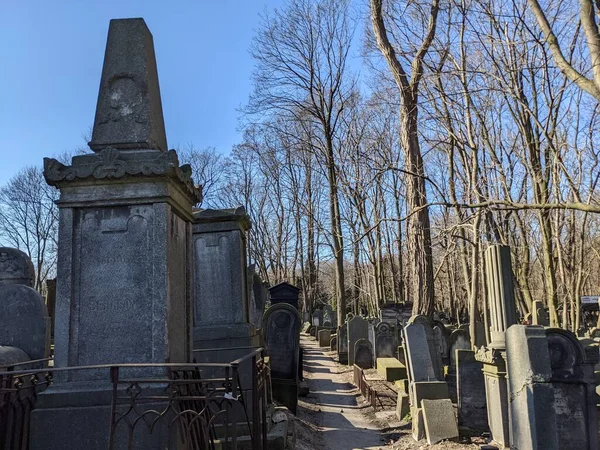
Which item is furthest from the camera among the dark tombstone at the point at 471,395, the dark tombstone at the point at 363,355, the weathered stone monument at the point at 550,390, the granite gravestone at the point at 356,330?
the granite gravestone at the point at 356,330

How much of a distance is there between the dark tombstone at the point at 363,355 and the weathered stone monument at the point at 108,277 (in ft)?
42.2

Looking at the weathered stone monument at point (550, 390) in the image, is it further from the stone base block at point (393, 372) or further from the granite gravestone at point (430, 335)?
the stone base block at point (393, 372)

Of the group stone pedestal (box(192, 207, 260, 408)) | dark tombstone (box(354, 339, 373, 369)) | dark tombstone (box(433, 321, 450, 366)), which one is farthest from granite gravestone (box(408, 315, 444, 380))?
dark tombstone (box(354, 339, 373, 369))

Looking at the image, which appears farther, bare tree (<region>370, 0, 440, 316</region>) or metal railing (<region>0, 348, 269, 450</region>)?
bare tree (<region>370, 0, 440, 316</region>)

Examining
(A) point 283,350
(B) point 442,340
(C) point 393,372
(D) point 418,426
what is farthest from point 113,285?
(B) point 442,340

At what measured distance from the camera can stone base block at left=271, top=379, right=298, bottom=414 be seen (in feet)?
32.4

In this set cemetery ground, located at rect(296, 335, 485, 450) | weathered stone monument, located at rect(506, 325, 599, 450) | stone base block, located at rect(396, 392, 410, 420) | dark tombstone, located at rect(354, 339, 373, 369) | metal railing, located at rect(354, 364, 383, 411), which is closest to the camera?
weathered stone monument, located at rect(506, 325, 599, 450)

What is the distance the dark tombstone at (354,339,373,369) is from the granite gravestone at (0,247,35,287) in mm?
10922

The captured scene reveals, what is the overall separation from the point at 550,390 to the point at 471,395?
3.60m

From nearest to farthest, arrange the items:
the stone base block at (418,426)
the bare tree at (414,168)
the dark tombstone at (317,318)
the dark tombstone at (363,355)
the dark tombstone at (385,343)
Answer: the stone base block at (418,426) → the bare tree at (414,168) → the dark tombstone at (363,355) → the dark tombstone at (385,343) → the dark tombstone at (317,318)

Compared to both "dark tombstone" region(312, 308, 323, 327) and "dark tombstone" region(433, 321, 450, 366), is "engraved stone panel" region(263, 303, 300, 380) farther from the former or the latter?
"dark tombstone" region(312, 308, 323, 327)

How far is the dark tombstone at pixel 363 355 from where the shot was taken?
16.6 m

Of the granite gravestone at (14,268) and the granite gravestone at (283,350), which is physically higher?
the granite gravestone at (14,268)

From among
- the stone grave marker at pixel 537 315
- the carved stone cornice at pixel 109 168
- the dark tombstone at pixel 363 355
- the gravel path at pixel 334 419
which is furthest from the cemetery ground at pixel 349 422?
the stone grave marker at pixel 537 315
